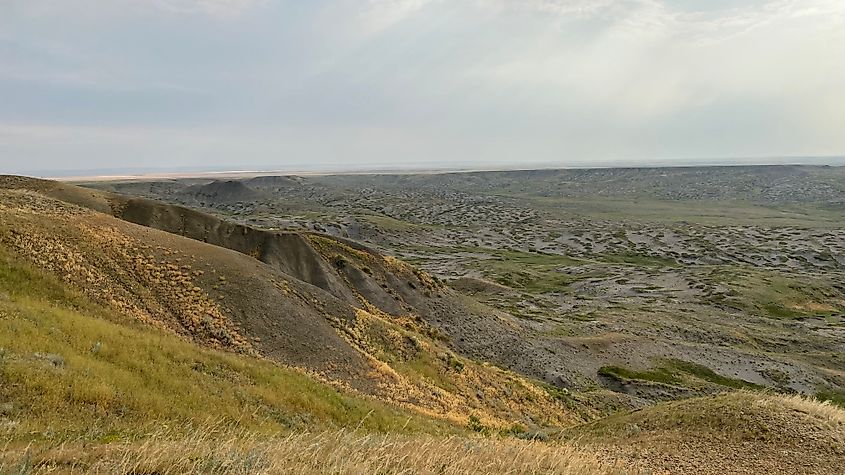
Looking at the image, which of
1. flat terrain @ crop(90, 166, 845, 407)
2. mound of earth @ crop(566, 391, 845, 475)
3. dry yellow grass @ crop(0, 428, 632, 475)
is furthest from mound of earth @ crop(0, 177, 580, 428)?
dry yellow grass @ crop(0, 428, 632, 475)

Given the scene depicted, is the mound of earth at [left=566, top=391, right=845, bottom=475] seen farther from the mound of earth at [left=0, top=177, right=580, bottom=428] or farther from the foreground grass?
the mound of earth at [left=0, top=177, right=580, bottom=428]

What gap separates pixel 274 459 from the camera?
30.3 ft

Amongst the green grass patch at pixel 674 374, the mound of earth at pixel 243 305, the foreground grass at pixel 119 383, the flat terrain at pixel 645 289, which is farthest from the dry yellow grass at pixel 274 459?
the green grass patch at pixel 674 374

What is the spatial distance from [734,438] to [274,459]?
52.0 ft

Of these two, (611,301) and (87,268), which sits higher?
(87,268)

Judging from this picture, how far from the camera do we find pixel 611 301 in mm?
84062

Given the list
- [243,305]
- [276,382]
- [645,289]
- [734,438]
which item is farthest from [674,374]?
[645,289]

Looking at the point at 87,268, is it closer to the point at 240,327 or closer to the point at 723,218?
the point at 240,327

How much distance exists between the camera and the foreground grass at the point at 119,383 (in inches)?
533

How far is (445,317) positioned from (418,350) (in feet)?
48.5

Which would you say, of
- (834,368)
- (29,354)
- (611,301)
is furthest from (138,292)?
(611,301)

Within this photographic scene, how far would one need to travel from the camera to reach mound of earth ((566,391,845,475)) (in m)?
15.7

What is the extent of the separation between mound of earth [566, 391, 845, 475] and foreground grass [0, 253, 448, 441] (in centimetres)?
889

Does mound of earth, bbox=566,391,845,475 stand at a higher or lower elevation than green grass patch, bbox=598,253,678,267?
higher
